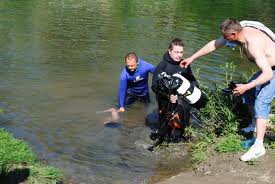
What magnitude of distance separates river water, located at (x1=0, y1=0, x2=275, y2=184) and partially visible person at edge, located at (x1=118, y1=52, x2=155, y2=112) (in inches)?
11.4

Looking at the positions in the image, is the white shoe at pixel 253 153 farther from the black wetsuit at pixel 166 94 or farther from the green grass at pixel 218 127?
the black wetsuit at pixel 166 94

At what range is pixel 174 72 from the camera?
22.0ft

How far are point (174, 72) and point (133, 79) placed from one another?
1583 millimetres

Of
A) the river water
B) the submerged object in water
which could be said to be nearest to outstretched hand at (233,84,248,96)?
the river water

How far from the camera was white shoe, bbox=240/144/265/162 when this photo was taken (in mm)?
5457

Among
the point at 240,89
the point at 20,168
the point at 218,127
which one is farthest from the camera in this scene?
the point at 218,127

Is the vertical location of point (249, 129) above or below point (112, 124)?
above

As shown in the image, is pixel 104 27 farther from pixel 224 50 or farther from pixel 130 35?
pixel 224 50

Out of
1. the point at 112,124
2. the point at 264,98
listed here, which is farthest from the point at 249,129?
the point at 112,124

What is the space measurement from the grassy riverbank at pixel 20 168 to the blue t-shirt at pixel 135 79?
276 centimetres

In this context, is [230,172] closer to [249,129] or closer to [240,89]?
[240,89]

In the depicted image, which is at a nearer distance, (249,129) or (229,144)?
(229,144)

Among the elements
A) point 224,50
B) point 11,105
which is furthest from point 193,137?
point 224,50

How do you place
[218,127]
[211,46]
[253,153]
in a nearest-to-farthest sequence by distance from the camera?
[253,153]
[211,46]
[218,127]
